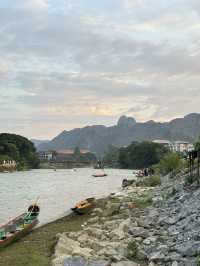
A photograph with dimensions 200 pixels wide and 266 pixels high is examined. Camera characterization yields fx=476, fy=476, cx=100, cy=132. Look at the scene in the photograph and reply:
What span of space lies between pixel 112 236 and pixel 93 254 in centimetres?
442

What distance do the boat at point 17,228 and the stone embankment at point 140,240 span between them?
12.6ft

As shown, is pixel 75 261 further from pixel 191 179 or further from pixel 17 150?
pixel 17 150

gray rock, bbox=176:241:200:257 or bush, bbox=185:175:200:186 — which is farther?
bush, bbox=185:175:200:186

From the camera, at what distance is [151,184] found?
2660 inches

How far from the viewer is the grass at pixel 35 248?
20.3 m

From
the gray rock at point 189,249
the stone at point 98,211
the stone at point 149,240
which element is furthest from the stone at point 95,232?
the stone at point 98,211

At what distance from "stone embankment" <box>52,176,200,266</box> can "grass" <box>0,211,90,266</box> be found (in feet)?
2.03

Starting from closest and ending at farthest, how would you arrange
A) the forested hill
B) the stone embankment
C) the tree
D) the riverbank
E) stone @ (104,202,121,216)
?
the stone embankment
the riverbank
stone @ (104,202,121,216)
the forested hill
the tree

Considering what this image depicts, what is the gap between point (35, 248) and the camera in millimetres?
23734

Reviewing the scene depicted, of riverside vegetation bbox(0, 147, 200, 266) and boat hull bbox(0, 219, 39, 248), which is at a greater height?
riverside vegetation bbox(0, 147, 200, 266)

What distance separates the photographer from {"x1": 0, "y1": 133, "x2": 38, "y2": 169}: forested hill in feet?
587

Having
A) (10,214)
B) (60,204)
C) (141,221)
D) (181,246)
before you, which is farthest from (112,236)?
(60,204)

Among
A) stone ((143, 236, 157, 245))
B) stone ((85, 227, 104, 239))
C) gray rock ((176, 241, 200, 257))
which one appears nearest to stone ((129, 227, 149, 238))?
stone ((143, 236, 157, 245))

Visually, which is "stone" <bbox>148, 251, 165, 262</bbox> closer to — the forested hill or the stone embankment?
the stone embankment
